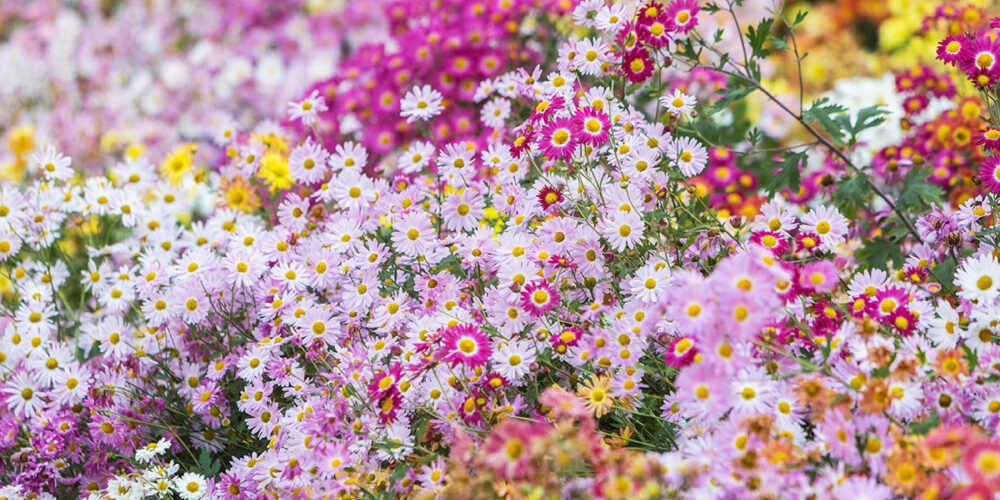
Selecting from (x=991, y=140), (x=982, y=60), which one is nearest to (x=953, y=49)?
(x=982, y=60)

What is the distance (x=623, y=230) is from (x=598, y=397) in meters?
0.42

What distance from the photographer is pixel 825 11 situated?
21.4 ft

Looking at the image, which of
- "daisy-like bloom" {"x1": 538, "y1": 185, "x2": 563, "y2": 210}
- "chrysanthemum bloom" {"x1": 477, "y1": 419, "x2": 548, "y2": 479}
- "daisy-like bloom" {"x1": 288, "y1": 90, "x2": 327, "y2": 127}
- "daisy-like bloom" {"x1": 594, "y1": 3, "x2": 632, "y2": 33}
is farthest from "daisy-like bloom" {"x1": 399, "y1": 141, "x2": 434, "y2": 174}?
"chrysanthemum bloom" {"x1": 477, "y1": 419, "x2": 548, "y2": 479}

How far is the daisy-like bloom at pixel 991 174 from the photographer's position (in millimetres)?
1899

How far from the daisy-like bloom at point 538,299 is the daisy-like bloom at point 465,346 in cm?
14

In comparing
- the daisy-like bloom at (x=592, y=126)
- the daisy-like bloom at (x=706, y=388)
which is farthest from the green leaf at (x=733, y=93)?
the daisy-like bloom at (x=706, y=388)

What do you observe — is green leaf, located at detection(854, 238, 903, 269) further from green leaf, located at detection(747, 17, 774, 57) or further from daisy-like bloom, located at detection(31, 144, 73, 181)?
daisy-like bloom, located at detection(31, 144, 73, 181)

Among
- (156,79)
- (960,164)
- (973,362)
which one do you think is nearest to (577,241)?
(973,362)

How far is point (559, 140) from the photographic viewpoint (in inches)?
73.6

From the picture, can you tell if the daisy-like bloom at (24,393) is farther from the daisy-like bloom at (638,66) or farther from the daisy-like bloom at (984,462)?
the daisy-like bloom at (984,462)

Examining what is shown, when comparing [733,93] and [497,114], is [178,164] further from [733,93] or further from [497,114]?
[733,93]

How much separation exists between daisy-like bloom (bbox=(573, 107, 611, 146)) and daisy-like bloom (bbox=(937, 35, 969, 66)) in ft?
3.12

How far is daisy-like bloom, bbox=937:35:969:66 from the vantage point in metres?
2.03

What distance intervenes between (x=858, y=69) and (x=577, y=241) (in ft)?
13.3
